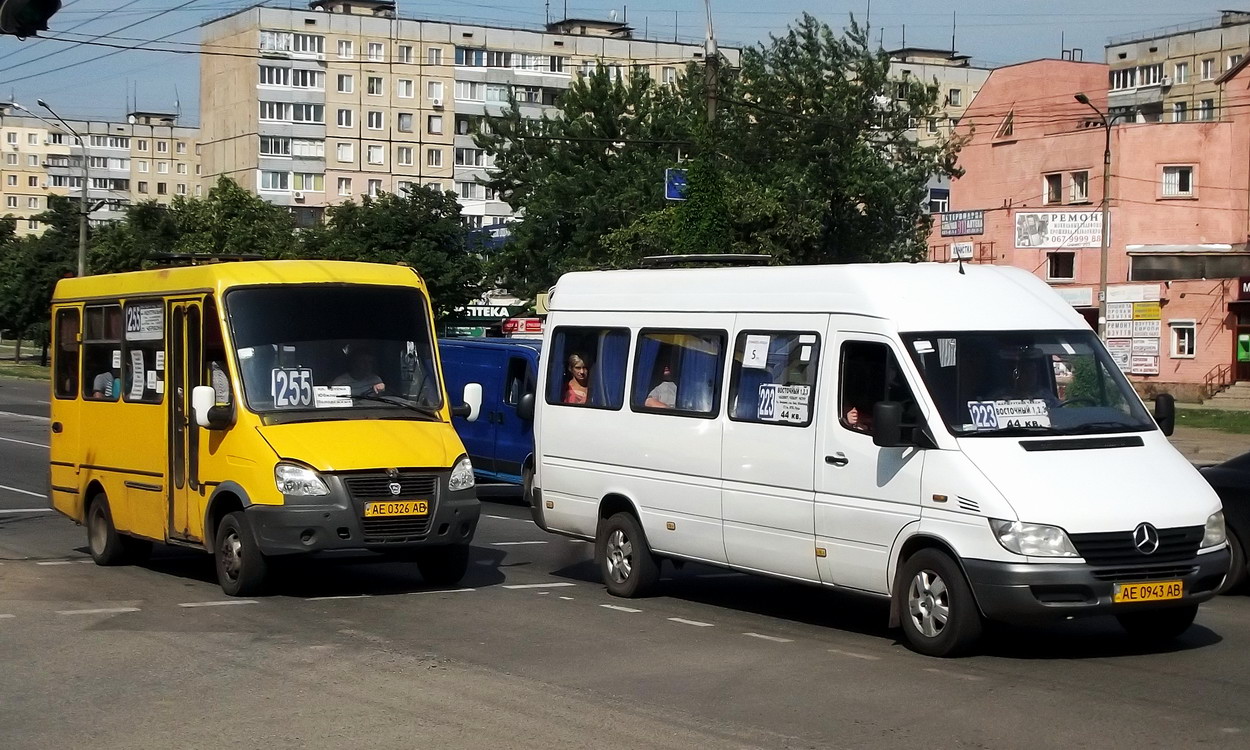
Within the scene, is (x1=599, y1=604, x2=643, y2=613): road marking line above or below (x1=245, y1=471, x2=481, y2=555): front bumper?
below

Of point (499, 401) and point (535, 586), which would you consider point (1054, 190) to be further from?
point (535, 586)

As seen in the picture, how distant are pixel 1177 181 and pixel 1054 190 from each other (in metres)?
Answer: 4.49

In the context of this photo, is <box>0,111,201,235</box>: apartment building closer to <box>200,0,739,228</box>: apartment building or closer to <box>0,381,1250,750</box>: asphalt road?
<box>200,0,739,228</box>: apartment building

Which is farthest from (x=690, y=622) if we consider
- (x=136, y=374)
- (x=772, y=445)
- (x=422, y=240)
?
(x=422, y=240)

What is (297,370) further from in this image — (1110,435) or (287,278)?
(1110,435)

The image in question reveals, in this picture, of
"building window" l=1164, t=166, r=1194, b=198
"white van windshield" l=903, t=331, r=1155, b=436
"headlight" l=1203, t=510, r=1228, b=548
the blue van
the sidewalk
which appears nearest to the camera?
"headlight" l=1203, t=510, r=1228, b=548

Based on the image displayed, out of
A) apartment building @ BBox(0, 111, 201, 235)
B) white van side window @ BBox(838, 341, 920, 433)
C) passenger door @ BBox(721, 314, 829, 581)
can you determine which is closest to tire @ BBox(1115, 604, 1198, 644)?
white van side window @ BBox(838, 341, 920, 433)

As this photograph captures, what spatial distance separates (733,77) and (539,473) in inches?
1403

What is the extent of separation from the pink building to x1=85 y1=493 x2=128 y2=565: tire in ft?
127

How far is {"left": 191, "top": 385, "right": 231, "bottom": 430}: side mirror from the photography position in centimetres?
1227

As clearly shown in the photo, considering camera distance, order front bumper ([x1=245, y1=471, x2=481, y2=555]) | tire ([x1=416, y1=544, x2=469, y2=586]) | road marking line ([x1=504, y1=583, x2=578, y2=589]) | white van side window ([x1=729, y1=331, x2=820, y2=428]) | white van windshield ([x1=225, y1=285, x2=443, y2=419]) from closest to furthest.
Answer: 1. white van side window ([x1=729, y1=331, x2=820, y2=428])
2. front bumper ([x1=245, y1=471, x2=481, y2=555])
3. white van windshield ([x1=225, y1=285, x2=443, y2=419])
4. tire ([x1=416, y1=544, x2=469, y2=586])
5. road marking line ([x1=504, y1=583, x2=578, y2=589])

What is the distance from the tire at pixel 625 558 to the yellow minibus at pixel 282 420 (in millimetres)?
1063

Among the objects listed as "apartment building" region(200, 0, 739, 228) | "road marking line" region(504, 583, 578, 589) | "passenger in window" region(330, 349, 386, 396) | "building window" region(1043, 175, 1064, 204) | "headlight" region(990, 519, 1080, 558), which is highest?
"apartment building" region(200, 0, 739, 228)

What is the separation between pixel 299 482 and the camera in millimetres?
12023
